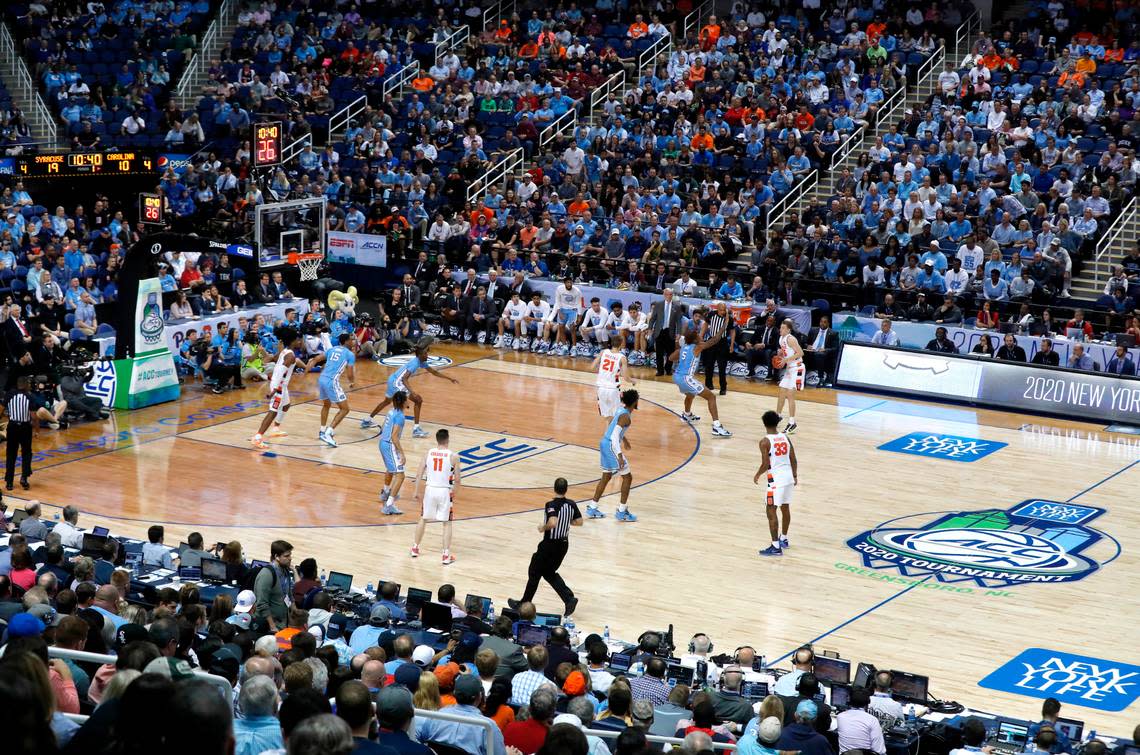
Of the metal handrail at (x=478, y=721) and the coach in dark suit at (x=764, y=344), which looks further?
the coach in dark suit at (x=764, y=344)

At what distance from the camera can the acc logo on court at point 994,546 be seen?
60.7ft

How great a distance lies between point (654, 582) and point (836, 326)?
13221mm

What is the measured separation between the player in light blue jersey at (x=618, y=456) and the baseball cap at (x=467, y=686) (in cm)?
1048

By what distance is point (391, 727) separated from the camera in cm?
698

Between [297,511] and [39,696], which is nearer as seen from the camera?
[39,696]

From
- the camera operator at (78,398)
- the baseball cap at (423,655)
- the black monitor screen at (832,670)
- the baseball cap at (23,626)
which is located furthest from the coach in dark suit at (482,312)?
the baseball cap at (23,626)

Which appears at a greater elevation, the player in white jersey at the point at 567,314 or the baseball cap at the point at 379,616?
the player in white jersey at the point at 567,314

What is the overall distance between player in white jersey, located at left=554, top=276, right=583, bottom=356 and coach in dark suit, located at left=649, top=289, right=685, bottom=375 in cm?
175

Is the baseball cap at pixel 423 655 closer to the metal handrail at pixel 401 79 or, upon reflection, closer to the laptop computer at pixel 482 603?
the laptop computer at pixel 482 603

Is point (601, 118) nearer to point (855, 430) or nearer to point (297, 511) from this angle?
point (855, 430)

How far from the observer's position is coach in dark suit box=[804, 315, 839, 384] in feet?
96.4

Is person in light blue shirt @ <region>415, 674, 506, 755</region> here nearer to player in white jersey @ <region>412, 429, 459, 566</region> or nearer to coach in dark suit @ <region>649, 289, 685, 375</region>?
player in white jersey @ <region>412, 429, 459, 566</region>

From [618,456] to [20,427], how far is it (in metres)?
7.90

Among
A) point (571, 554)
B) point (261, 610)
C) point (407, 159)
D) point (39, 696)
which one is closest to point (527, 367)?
point (407, 159)
